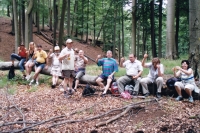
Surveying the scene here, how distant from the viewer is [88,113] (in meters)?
5.96

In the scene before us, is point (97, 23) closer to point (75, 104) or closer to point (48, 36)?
point (48, 36)

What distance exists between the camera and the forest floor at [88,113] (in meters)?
5.00

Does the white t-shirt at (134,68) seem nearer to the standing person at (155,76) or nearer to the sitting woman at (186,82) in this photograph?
the standing person at (155,76)

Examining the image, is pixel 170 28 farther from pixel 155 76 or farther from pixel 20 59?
pixel 20 59

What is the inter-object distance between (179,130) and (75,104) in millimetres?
3114

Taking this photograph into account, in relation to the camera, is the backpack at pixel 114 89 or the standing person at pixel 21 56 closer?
the backpack at pixel 114 89

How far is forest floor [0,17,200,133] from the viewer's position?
197 inches

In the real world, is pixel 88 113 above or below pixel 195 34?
below

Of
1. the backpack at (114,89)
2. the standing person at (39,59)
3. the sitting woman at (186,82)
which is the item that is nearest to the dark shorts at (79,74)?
the backpack at (114,89)

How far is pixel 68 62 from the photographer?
7562mm

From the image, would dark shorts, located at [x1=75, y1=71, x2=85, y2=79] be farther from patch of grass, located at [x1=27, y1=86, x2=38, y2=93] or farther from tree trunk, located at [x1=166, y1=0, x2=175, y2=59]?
tree trunk, located at [x1=166, y1=0, x2=175, y2=59]

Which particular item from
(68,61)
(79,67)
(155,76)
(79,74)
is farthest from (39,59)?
(155,76)

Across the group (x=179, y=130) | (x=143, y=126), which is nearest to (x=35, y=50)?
(x=143, y=126)

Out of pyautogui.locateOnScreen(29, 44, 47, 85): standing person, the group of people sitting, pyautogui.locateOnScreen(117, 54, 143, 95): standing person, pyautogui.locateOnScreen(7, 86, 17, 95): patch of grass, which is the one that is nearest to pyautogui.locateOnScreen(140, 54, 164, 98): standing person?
the group of people sitting
